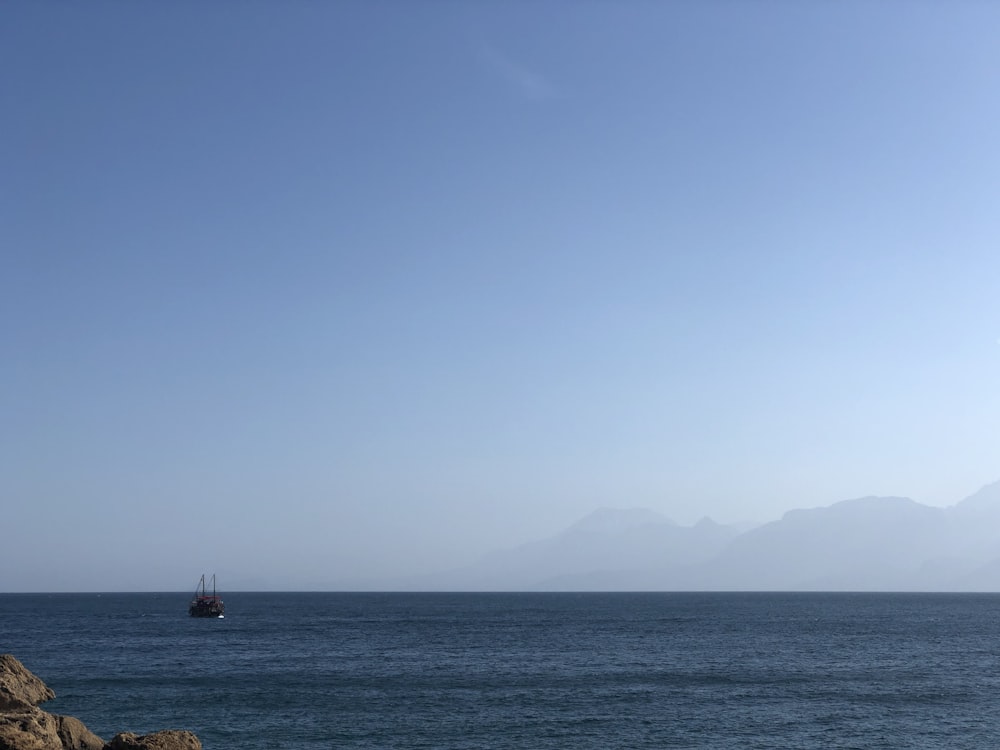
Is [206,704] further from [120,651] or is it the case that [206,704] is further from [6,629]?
[6,629]

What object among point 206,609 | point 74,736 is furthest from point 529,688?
point 206,609

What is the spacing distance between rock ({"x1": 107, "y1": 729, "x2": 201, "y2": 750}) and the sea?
29.1ft

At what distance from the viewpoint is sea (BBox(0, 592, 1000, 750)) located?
44281 millimetres

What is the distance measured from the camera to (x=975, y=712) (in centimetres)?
5138

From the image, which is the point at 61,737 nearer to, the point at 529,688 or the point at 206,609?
the point at 529,688

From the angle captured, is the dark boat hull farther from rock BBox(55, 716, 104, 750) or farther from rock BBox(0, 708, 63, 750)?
rock BBox(0, 708, 63, 750)

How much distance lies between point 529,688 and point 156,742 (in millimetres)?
32109

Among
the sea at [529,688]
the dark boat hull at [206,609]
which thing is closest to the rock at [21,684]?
the sea at [529,688]

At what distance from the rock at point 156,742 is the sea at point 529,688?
887cm

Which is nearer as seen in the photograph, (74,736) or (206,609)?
(74,736)

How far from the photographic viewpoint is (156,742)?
31.5 meters

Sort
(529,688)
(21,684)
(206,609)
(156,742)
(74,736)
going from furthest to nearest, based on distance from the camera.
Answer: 1. (206,609)
2. (529,688)
3. (21,684)
4. (74,736)
5. (156,742)

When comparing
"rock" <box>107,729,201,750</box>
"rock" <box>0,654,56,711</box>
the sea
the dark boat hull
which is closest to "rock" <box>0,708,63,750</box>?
"rock" <box>107,729,201,750</box>

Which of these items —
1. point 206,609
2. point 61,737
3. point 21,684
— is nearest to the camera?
point 61,737
